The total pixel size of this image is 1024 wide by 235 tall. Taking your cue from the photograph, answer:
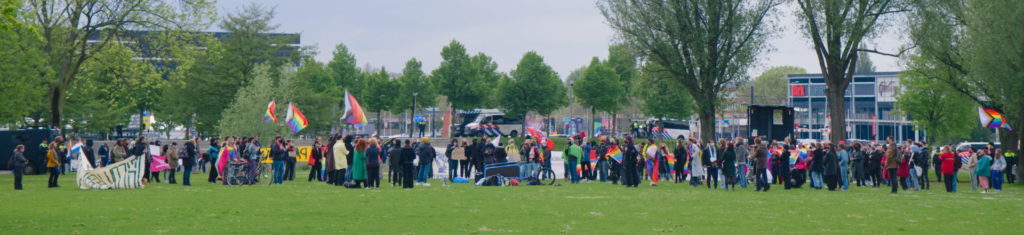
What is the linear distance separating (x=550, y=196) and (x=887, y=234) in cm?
959

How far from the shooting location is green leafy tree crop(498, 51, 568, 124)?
267 feet

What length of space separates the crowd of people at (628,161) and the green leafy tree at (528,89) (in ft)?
157

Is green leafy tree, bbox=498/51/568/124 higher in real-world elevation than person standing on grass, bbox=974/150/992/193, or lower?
higher

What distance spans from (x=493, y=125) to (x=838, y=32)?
4751 centimetres

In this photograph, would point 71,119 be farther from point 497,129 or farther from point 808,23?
point 808,23

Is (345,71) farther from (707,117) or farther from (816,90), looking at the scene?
(816,90)

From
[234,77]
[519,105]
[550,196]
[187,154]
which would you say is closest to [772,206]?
[550,196]

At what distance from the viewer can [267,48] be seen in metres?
70.6

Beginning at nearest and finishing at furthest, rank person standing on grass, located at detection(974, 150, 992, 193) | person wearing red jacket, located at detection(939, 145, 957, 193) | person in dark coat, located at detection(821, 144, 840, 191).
Result: person in dark coat, located at detection(821, 144, 840, 191)
person wearing red jacket, located at detection(939, 145, 957, 193)
person standing on grass, located at detection(974, 150, 992, 193)

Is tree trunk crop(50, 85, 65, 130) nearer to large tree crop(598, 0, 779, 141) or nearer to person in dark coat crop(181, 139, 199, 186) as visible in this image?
person in dark coat crop(181, 139, 199, 186)

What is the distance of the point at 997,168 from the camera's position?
28219 millimetres

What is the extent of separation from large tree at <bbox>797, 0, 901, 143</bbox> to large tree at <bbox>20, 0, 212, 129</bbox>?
82.9 ft

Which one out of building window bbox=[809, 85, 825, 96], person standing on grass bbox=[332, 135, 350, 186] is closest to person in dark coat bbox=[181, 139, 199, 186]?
person standing on grass bbox=[332, 135, 350, 186]

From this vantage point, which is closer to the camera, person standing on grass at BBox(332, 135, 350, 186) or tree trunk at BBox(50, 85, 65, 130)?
person standing on grass at BBox(332, 135, 350, 186)
